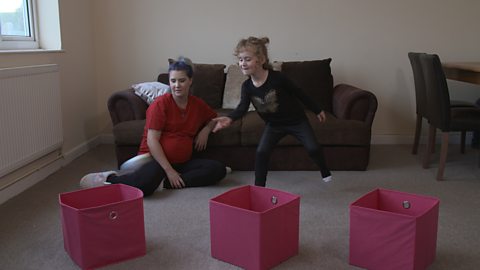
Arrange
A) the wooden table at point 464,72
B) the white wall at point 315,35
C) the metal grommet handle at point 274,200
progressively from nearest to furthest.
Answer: the metal grommet handle at point 274,200, the wooden table at point 464,72, the white wall at point 315,35

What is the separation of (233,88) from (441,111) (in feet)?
5.44

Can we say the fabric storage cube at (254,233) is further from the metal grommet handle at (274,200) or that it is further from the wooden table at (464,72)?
the wooden table at (464,72)

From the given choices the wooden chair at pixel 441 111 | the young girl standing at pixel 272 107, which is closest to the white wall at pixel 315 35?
the wooden chair at pixel 441 111

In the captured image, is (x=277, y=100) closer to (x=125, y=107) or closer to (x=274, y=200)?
(x=274, y=200)

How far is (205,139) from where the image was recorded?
330 cm

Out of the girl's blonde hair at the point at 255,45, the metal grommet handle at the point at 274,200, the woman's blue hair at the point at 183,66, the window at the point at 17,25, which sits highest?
the window at the point at 17,25

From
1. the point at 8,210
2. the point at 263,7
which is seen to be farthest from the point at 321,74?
the point at 8,210

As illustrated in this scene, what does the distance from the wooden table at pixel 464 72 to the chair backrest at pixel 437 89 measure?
0.22m

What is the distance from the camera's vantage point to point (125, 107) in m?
3.69

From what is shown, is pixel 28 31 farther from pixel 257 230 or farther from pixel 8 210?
pixel 257 230

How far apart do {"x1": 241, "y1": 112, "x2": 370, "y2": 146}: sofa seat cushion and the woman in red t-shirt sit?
343 mm

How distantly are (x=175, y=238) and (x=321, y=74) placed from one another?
224 cm

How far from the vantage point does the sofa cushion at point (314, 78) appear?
13.3 ft

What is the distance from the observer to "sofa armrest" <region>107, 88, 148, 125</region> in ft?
12.0
